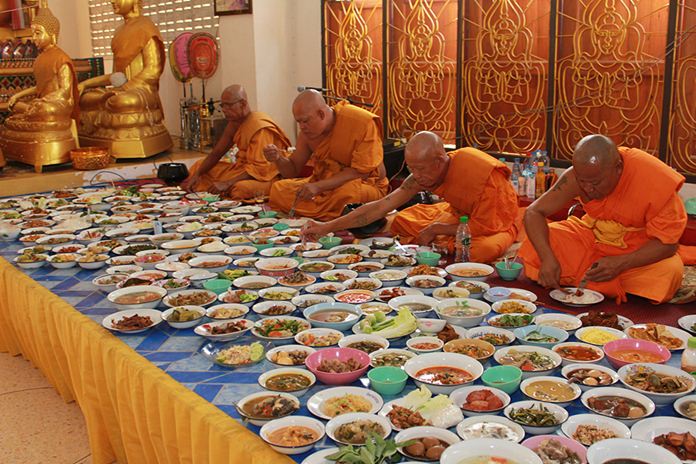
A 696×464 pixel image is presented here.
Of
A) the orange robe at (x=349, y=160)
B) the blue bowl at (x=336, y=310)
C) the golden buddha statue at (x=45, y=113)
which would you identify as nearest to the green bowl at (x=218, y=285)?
the blue bowl at (x=336, y=310)

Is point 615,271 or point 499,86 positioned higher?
point 499,86

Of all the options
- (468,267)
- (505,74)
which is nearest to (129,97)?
(505,74)

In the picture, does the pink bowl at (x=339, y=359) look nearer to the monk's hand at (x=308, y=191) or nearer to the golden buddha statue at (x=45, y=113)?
the monk's hand at (x=308, y=191)

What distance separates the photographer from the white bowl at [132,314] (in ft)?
9.43

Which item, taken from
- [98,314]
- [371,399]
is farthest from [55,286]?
[371,399]

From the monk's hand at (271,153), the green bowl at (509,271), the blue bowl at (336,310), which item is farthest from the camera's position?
the monk's hand at (271,153)

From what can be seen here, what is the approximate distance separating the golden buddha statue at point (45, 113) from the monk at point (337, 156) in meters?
3.53

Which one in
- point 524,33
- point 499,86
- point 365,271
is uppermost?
point 524,33

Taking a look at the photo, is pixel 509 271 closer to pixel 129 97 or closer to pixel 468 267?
pixel 468 267

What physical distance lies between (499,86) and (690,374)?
178 inches

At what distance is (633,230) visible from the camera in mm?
3846

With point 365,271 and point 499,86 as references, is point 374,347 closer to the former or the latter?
point 365,271

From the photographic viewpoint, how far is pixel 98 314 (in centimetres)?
314

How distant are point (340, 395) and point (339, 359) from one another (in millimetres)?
286
